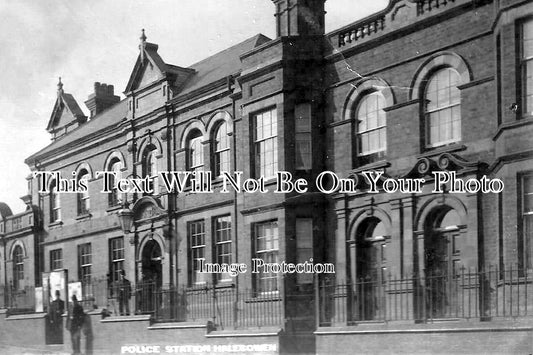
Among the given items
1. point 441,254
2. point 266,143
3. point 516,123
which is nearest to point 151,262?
point 266,143

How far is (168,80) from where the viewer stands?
23422 millimetres

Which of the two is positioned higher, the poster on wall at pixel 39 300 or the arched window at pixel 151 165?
the arched window at pixel 151 165

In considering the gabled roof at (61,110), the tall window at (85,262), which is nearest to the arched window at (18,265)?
the tall window at (85,262)

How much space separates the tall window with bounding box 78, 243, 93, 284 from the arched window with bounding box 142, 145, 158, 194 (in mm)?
4470

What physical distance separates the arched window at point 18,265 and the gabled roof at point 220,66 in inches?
447

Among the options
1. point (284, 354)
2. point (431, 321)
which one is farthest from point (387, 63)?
point (284, 354)

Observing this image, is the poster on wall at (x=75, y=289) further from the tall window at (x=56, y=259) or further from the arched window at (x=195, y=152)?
the arched window at (x=195, y=152)

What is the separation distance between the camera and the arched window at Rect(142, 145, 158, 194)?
24.2 metres

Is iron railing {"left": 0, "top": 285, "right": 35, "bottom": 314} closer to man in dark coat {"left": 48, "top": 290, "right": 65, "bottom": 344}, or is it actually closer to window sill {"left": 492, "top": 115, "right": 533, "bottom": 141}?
man in dark coat {"left": 48, "top": 290, "right": 65, "bottom": 344}

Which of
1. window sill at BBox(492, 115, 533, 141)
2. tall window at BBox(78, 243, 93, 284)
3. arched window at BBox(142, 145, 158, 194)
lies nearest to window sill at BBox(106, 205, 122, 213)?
arched window at BBox(142, 145, 158, 194)

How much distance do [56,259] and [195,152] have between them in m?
9.52

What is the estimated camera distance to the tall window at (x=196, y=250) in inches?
869

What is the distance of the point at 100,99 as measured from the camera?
32156mm

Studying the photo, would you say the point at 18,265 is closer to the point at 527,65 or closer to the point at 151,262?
the point at 151,262
